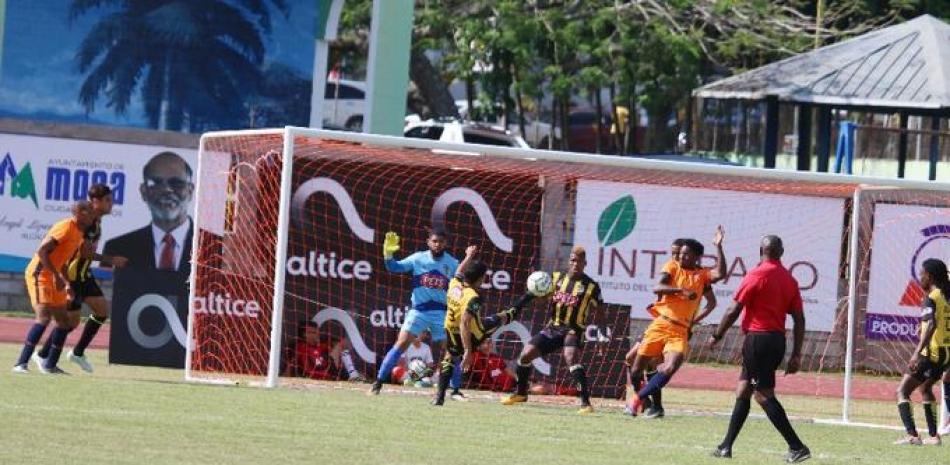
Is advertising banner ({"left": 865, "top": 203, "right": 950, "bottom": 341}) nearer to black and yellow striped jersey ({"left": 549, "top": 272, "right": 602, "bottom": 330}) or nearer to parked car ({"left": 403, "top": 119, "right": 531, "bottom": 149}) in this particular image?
black and yellow striped jersey ({"left": 549, "top": 272, "right": 602, "bottom": 330})

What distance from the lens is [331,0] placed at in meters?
29.7

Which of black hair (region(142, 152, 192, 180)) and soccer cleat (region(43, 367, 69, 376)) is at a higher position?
black hair (region(142, 152, 192, 180))

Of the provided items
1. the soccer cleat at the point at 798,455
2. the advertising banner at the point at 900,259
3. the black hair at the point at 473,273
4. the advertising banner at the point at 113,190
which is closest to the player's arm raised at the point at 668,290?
the black hair at the point at 473,273

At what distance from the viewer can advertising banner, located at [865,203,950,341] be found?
24.8m

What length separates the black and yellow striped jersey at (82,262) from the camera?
1877 cm

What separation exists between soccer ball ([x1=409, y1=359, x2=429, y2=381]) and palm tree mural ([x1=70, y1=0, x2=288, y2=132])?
878 cm

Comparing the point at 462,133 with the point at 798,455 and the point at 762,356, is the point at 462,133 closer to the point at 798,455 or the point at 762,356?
the point at 762,356

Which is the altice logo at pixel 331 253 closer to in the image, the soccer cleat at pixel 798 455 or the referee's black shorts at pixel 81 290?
the referee's black shorts at pixel 81 290

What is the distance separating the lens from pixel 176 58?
2894 cm

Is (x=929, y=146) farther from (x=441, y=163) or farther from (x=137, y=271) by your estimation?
(x=137, y=271)

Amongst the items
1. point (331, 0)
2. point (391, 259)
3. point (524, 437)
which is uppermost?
point (331, 0)

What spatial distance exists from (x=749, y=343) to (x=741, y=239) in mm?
A: 10406

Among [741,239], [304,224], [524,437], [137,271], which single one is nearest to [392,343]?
[304,224]

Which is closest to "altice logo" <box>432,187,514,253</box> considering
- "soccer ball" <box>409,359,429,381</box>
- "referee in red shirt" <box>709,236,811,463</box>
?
"soccer ball" <box>409,359,429,381</box>
